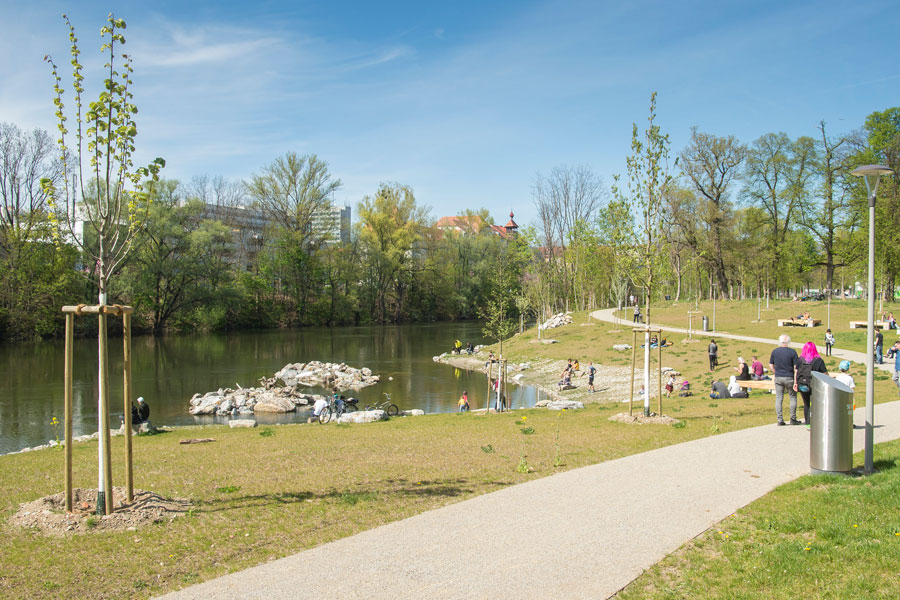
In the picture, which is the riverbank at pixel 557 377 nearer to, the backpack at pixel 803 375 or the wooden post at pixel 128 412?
the backpack at pixel 803 375

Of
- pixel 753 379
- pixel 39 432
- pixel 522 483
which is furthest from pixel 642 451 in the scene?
pixel 39 432

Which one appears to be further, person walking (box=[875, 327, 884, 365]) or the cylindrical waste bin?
person walking (box=[875, 327, 884, 365])

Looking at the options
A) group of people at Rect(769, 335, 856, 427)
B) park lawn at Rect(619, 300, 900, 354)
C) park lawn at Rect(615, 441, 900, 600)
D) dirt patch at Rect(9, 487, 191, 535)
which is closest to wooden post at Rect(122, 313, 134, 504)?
dirt patch at Rect(9, 487, 191, 535)

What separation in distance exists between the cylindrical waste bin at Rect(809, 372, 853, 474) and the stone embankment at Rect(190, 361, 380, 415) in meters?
21.7

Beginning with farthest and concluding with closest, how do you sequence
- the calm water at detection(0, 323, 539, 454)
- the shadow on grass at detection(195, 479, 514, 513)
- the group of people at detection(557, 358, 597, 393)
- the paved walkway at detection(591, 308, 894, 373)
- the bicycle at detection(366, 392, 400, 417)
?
the group of people at detection(557, 358, 597, 393)
the paved walkway at detection(591, 308, 894, 373)
the calm water at detection(0, 323, 539, 454)
the bicycle at detection(366, 392, 400, 417)
the shadow on grass at detection(195, 479, 514, 513)

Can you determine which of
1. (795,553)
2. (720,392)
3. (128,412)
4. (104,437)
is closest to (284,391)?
(720,392)

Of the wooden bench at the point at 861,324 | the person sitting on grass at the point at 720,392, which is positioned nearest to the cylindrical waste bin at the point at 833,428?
the person sitting on grass at the point at 720,392

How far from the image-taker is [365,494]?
7.98 meters

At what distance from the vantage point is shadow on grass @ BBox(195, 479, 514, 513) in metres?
7.62

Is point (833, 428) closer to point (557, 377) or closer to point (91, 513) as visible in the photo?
point (91, 513)

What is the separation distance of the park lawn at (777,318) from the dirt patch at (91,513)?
29.0 meters

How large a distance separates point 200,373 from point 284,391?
33.8 feet

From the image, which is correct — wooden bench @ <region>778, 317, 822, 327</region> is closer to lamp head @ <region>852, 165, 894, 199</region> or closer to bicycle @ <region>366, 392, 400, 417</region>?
bicycle @ <region>366, 392, 400, 417</region>

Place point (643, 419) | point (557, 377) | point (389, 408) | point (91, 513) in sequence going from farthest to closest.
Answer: point (557, 377), point (389, 408), point (643, 419), point (91, 513)
